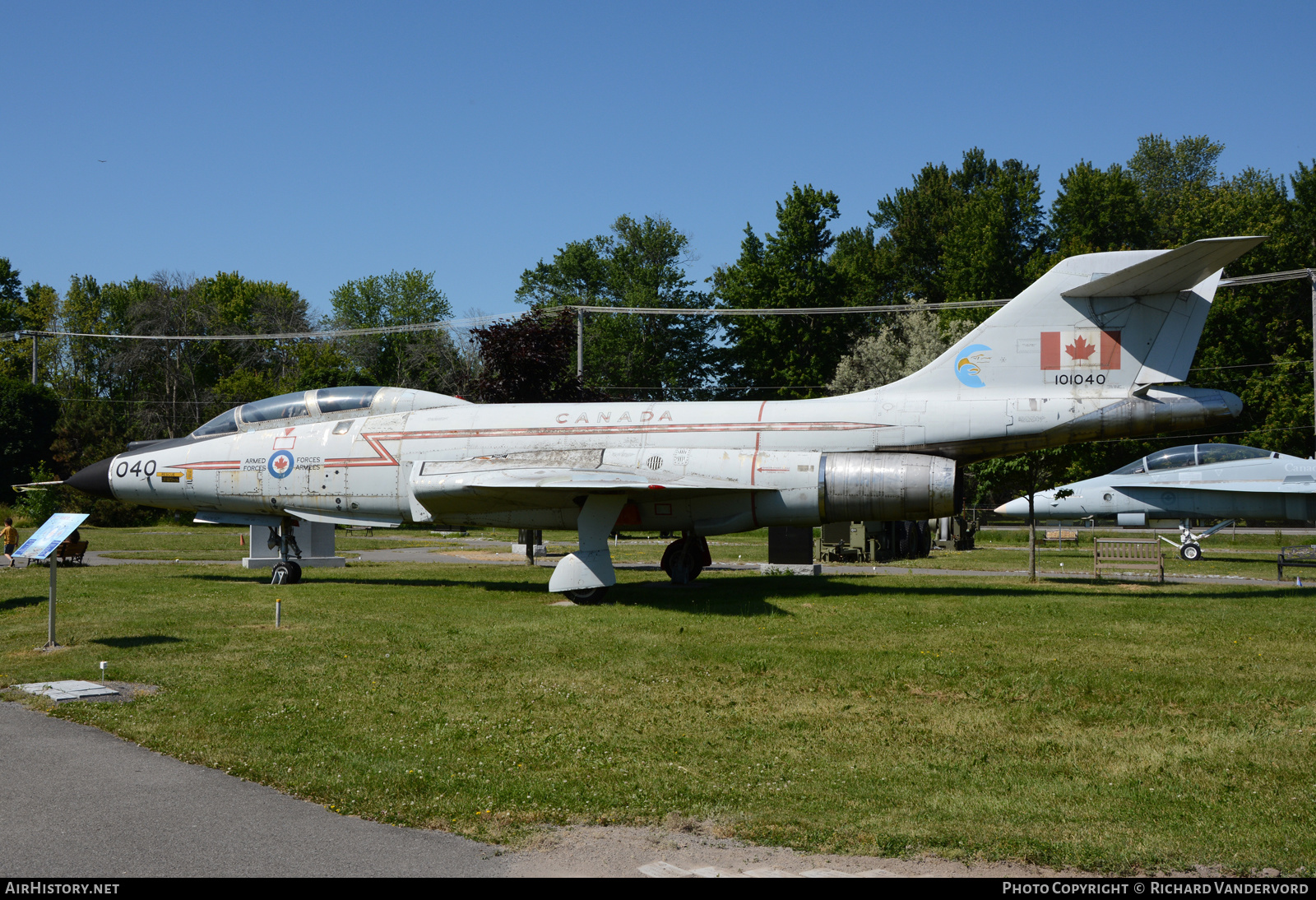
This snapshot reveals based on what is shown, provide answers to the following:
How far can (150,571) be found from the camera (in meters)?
21.7

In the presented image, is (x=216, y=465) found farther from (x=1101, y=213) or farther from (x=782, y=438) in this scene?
(x=1101, y=213)

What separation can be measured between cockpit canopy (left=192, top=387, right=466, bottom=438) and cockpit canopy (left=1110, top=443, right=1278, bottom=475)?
21038mm

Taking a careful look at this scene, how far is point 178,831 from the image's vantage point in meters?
5.66

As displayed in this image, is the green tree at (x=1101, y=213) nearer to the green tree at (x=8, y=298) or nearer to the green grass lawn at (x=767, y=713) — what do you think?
the green grass lawn at (x=767, y=713)

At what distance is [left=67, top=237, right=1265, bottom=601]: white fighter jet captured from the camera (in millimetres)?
15586

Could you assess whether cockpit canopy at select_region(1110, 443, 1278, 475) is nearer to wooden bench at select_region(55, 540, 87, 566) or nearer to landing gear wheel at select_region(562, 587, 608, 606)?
landing gear wheel at select_region(562, 587, 608, 606)

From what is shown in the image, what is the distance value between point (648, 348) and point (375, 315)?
28369 millimetres

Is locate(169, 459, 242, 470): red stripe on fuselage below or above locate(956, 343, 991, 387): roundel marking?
below

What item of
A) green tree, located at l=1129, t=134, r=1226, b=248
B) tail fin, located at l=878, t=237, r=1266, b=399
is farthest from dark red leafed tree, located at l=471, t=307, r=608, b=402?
green tree, located at l=1129, t=134, r=1226, b=248

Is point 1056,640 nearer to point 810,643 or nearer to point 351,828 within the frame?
point 810,643

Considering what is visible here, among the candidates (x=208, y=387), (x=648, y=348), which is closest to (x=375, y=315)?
(x=208, y=387)

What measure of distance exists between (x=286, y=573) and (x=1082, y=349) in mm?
15029

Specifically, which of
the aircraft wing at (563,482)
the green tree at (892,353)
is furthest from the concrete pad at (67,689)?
the green tree at (892,353)
